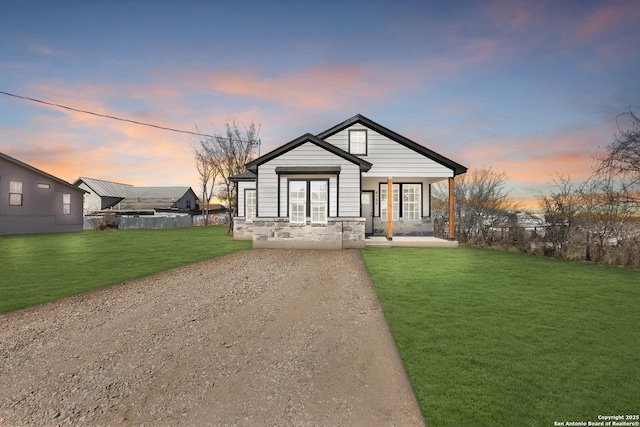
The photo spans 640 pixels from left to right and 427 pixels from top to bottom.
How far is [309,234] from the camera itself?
15844 millimetres

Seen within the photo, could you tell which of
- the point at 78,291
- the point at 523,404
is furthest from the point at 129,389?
the point at 78,291

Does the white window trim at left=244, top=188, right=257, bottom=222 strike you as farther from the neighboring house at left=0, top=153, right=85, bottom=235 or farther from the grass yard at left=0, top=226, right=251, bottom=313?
the neighboring house at left=0, top=153, right=85, bottom=235

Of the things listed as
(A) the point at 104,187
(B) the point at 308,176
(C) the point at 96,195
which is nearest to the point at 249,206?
(B) the point at 308,176

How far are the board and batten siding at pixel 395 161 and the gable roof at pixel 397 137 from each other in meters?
0.17

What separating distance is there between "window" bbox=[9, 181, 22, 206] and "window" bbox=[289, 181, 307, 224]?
2521 cm

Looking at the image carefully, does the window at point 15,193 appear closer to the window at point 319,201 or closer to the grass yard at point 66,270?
the grass yard at point 66,270

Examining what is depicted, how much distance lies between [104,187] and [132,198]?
474 cm

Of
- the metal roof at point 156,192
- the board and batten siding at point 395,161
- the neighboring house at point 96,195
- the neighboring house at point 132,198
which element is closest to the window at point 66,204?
the neighboring house at point 132,198

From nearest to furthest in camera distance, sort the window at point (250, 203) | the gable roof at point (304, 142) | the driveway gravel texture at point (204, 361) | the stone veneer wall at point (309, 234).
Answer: the driveway gravel texture at point (204, 361)
the stone veneer wall at point (309, 234)
the gable roof at point (304, 142)
the window at point (250, 203)

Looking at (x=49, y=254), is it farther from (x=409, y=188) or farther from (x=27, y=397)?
(x=409, y=188)

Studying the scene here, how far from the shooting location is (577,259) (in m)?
13.1

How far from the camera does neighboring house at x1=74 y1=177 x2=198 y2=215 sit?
174 feet

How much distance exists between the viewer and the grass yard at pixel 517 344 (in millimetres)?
3220

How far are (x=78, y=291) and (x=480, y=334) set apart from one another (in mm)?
8905
